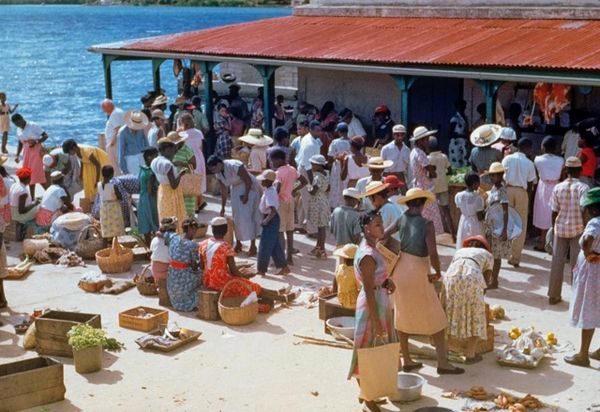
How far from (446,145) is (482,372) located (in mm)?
9990

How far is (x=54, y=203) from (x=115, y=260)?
2011 millimetres

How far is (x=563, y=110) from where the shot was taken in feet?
54.9

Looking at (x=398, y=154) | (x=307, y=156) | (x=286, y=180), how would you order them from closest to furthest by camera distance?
1. (x=286, y=180)
2. (x=398, y=154)
3. (x=307, y=156)

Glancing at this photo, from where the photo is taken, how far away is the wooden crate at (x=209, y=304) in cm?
1130

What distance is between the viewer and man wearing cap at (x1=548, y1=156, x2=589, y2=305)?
1125 cm

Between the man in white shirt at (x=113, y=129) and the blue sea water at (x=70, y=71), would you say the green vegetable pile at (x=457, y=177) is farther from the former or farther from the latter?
the blue sea water at (x=70, y=71)

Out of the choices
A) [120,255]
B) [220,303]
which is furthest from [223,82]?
[220,303]

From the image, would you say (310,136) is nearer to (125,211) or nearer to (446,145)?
(125,211)

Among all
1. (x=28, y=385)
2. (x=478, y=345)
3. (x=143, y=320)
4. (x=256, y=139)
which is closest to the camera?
(x=28, y=385)

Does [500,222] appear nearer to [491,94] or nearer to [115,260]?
[491,94]

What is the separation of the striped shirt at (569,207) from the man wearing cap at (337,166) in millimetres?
3966

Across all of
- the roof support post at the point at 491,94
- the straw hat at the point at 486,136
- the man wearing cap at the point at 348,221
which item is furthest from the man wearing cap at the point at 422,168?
the man wearing cap at the point at 348,221

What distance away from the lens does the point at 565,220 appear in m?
A: 11.3

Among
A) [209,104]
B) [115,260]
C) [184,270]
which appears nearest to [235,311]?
[184,270]
